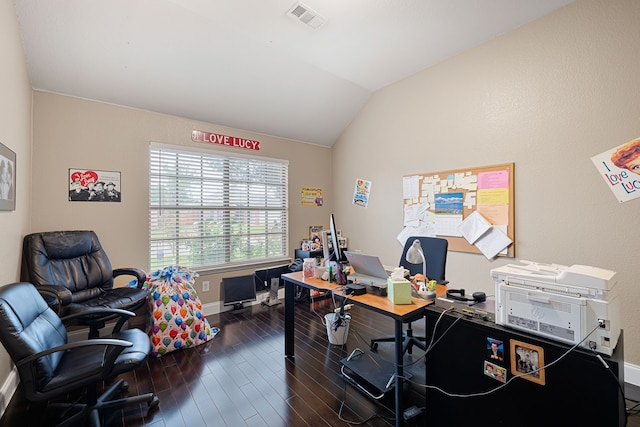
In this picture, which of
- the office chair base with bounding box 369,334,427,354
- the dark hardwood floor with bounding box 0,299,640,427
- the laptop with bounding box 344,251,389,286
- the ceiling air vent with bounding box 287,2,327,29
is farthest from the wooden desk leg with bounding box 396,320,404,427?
the ceiling air vent with bounding box 287,2,327,29

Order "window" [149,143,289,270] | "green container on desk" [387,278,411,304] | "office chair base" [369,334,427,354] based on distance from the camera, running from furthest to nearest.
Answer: "window" [149,143,289,270] → "office chair base" [369,334,427,354] → "green container on desk" [387,278,411,304]

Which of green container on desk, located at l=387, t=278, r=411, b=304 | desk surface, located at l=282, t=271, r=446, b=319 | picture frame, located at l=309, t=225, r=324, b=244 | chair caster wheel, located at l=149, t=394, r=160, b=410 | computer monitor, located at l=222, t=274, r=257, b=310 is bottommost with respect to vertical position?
chair caster wheel, located at l=149, t=394, r=160, b=410

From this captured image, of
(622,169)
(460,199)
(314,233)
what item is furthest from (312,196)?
(622,169)

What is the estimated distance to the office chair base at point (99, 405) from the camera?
1.58 metres

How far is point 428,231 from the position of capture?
130 inches

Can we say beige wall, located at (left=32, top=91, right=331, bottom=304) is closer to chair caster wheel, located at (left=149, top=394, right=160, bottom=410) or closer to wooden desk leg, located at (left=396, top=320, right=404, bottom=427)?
chair caster wheel, located at (left=149, top=394, right=160, bottom=410)

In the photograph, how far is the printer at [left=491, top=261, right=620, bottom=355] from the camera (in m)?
1.11

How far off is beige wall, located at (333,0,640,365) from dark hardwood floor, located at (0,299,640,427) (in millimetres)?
1089

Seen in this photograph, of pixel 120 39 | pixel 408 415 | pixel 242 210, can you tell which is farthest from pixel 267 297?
pixel 120 39

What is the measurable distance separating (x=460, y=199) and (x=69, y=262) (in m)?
3.99

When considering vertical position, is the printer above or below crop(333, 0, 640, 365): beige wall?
below

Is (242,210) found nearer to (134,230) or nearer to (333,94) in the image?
(134,230)

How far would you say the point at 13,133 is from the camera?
6.48 ft

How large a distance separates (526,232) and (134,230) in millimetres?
4080
